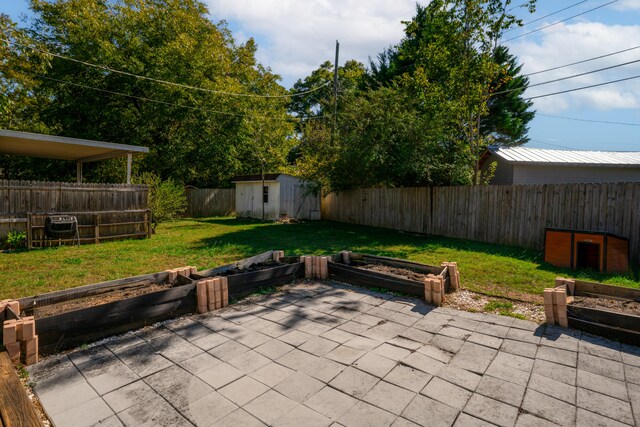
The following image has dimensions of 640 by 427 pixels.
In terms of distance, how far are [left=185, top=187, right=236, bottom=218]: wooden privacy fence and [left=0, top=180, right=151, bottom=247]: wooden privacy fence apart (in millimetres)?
9835

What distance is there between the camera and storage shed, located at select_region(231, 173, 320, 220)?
1648cm

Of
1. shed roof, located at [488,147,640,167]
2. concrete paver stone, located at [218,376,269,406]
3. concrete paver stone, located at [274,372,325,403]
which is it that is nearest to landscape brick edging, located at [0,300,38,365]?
concrete paver stone, located at [218,376,269,406]

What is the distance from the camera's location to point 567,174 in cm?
1455

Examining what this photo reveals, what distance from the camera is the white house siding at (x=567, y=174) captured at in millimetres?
14125

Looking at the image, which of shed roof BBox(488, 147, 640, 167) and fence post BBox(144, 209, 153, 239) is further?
shed roof BBox(488, 147, 640, 167)

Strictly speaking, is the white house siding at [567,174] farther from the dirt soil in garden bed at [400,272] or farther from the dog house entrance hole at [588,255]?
the dirt soil in garden bed at [400,272]

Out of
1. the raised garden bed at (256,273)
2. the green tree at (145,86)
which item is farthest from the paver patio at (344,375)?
the green tree at (145,86)

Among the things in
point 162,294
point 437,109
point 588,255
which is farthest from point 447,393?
point 437,109

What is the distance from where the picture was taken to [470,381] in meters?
2.74

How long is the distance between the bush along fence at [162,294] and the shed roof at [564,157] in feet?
35.4

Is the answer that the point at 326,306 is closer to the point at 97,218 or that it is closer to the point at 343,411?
the point at 343,411

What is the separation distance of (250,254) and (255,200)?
1017 cm

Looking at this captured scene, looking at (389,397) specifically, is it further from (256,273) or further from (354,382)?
(256,273)

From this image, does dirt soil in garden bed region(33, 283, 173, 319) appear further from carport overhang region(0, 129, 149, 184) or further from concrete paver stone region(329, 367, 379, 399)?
carport overhang region(0, 129, 149, 184)
